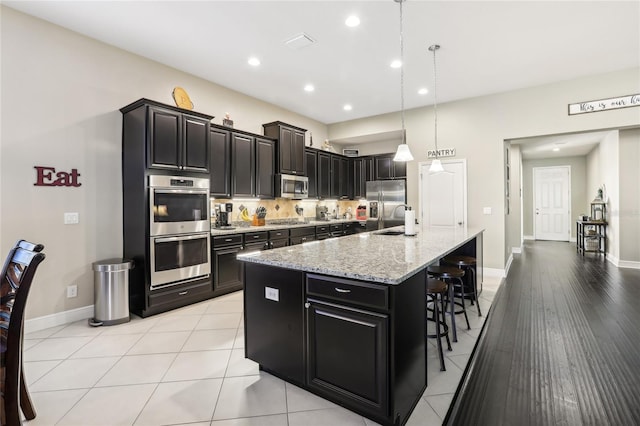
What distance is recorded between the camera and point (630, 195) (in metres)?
5.65

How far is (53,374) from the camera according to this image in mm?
2266

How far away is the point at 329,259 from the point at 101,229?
3.02 meters

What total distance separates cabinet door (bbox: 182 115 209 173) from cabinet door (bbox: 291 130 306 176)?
1.99 meters

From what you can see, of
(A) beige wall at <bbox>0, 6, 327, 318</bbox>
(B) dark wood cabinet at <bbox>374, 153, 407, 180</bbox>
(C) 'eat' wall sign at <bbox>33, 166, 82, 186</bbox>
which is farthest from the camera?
(B) dark wood cabinet at <bbox>374, 153, 407, 180</bbox>

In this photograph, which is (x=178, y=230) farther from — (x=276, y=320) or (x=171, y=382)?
(x=276, y=320)

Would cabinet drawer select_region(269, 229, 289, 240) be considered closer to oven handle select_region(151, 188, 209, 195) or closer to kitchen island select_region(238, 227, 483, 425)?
oven handle select_region(151, 188, 209, 195)

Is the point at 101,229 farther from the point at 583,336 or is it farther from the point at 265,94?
the point at 583,336

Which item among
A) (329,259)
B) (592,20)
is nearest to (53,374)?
(329,259)

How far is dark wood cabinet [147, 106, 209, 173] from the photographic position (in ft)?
11.3

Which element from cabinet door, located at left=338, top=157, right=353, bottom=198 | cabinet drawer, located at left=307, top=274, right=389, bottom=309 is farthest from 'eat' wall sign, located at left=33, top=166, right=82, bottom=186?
cabinet door, located at left=338, top=157, right=353, bottom=198

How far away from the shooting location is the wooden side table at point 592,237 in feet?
22.4

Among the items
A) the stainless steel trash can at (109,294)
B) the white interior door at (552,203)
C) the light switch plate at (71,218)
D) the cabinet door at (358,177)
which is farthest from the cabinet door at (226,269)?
the white interior door at (552,203)

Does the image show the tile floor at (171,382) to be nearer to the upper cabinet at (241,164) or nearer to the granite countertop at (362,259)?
the granite countertop at (362,259)

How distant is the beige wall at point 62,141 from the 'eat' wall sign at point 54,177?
0.05m
